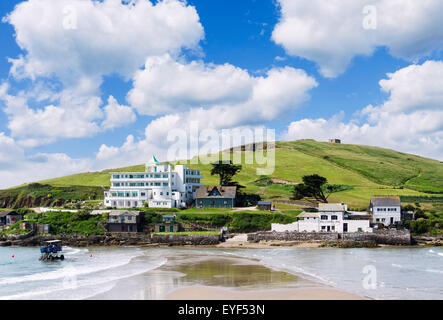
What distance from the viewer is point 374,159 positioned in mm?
170625

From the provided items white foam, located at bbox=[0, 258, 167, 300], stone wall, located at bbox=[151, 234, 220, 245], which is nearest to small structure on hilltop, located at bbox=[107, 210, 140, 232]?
stone wall, located at bbox=[151, 234, 220, 245]

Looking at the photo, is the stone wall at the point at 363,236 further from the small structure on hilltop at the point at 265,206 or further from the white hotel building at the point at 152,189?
the white hotel building at the point at 152,189

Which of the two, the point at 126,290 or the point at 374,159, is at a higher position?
the point at 374,159

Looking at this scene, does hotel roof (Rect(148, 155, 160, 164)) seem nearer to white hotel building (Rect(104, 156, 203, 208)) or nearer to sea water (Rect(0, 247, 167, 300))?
white hotel building (Rect(104, 156, 203, 208))

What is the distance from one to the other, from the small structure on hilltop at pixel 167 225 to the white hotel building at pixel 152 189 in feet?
34.5

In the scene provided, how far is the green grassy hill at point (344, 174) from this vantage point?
11044 centimetres

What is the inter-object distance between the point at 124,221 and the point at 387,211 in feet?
158

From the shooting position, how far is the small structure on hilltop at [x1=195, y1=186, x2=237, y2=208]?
268ft

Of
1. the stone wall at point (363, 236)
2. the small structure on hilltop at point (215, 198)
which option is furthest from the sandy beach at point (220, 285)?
the small structure on hilltop at point (215, 198)

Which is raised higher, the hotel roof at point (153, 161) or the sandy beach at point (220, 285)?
the hotel roof at point (153, 161)

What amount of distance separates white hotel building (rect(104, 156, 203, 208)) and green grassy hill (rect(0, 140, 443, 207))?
23.9 meters
